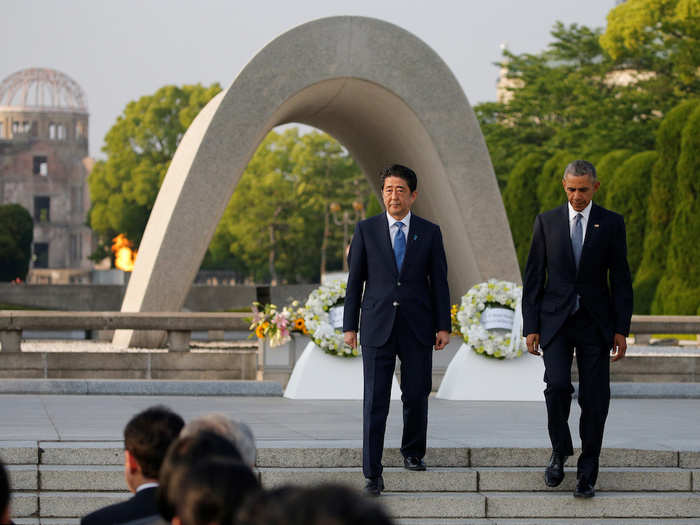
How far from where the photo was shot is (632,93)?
38125 millimetres

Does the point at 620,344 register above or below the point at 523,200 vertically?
below

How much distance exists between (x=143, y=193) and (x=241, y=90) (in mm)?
42758

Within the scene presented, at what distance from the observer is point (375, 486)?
638 centimetres

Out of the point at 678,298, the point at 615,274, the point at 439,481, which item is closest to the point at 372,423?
the point at 439,481

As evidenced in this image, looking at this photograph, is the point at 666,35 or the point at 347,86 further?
the point at 666,35

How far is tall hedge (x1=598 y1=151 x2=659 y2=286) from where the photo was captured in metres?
29.5


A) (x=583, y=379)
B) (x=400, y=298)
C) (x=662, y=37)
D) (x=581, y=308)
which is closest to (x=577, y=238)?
(x=581, y=308)

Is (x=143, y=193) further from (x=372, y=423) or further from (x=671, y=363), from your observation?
(x=372, y=423)

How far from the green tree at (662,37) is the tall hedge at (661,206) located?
31.4ft

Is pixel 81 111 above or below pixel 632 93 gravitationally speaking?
above

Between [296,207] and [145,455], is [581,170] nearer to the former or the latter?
[145,455]

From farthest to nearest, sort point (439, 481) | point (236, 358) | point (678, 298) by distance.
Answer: point (678, 298) < point (236, 358) < point (439, 481)

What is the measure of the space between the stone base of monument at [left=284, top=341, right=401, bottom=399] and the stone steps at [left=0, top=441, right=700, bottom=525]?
4157mm

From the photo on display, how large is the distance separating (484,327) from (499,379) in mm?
562
